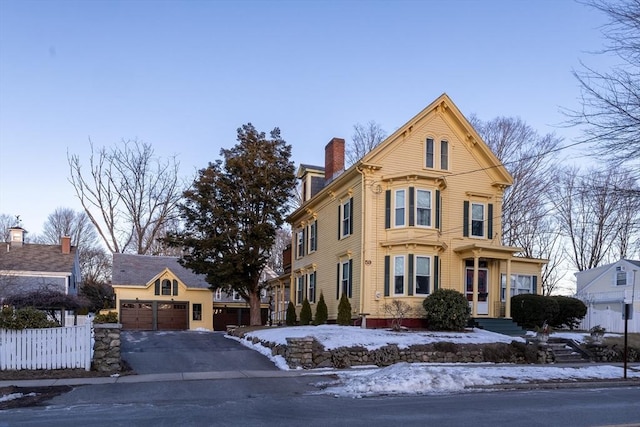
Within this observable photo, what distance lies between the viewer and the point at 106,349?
17.4m

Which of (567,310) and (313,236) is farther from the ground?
(313,236)

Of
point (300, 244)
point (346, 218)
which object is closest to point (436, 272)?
point (346, 218)

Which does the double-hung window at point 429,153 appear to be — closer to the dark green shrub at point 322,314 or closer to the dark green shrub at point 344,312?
the dark green shrub at point 344,312

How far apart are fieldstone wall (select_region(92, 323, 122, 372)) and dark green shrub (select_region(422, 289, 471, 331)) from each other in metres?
12.0

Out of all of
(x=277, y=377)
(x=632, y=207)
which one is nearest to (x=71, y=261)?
(x=277, y=377)

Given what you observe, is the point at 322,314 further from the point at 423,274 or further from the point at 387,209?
the point at 387,209

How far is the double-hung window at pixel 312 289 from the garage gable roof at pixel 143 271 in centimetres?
1450

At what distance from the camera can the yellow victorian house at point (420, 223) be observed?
82.8 feet

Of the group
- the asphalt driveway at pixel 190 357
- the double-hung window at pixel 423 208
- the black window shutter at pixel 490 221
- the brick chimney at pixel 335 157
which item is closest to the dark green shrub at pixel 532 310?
the black window shutter at pixel 490 221

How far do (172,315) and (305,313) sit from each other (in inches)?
704

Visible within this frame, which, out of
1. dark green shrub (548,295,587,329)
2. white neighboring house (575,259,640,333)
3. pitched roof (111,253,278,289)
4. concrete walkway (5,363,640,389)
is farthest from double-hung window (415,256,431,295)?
white neighboring house (575,259,640,333)

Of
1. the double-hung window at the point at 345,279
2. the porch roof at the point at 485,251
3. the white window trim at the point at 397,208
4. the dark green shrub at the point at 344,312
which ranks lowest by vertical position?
the dark green shrub at the point at 344,312

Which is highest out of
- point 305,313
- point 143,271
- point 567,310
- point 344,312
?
point 143,271

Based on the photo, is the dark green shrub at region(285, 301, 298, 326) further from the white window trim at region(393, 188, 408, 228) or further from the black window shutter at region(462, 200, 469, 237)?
the black window shutter at region(462, 200, 469, 237)
